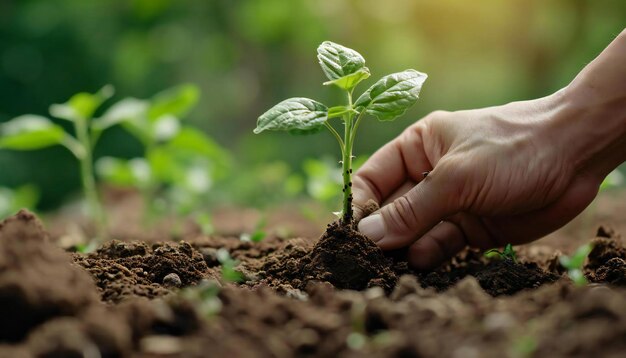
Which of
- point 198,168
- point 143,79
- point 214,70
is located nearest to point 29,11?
point 143,79

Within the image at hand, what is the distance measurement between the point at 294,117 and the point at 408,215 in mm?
521

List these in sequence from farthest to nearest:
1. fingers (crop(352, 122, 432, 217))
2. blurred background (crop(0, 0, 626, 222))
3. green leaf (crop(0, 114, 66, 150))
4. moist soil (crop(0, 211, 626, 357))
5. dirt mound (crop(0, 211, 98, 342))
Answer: blurred background (crop(0, 0, 626, 222)) < green leaf (crop(0, 114, 66, 150)) < fingers (crop(352, 122, 432, 217)) < dirt mound (crop(0, 211, 98, 342)) < moist soil (crop(0, 211, 626, 357))

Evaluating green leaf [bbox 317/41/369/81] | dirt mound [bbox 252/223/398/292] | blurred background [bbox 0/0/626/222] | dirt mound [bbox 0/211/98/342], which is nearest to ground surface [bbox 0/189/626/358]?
dirt mound [bbox 0/211/98/342]

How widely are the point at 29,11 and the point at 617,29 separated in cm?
642

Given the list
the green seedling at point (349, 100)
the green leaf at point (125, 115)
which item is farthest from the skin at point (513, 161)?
the green leaf at point (125, 115)

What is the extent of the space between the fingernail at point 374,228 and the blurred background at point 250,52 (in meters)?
4.02

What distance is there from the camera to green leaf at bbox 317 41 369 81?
1.87 metres

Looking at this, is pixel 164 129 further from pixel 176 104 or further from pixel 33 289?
pixel 33 289

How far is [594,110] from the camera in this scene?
2.15 meters

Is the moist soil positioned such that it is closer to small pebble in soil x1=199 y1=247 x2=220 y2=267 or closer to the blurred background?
small pebble in soil x1=199 y1=247 x2=220 y2=267

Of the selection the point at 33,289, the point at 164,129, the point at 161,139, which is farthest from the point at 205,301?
the point at 161,139

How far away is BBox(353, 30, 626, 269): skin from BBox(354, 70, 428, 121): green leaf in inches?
12.5

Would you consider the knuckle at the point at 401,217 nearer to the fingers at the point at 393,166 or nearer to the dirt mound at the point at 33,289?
the fingers at the point at 393,166

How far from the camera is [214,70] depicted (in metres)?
8.21
